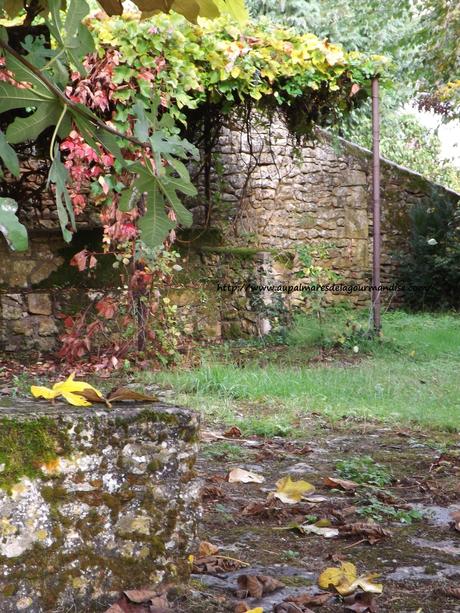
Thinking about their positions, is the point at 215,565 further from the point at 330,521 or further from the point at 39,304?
the point at 39,304

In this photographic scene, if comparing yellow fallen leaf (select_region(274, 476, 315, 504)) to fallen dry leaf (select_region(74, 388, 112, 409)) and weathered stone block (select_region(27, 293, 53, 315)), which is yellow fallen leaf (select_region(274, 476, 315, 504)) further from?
weathered stone block (select_region(27, 293, 53, 315))

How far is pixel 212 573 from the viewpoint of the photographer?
2.07m

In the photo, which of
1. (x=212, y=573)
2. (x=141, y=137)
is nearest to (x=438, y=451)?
(x=212, y=573)

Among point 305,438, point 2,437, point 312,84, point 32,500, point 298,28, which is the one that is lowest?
point 305,438

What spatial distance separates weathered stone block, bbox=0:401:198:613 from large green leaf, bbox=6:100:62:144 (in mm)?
614

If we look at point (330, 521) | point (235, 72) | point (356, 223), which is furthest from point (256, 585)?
point (356, 223)

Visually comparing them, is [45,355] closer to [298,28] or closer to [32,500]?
[32,500]

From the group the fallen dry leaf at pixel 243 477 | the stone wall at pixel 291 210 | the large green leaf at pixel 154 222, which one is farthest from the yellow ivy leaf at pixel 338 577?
the stone wall at pixel 291 210

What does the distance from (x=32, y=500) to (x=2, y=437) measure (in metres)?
0.15

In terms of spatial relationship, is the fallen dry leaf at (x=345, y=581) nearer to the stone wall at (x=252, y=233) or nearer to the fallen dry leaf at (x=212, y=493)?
the fallen dry leaf at (x=212, y=493)

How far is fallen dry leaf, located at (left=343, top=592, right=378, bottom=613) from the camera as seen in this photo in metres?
1.84

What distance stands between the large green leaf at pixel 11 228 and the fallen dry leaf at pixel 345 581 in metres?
1.28

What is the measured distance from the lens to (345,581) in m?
1.97

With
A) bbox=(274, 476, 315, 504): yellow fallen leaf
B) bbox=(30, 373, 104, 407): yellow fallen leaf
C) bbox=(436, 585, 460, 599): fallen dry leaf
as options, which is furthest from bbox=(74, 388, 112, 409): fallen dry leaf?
bbox=(274, 476, 315, 504): yellow fallen leaf
